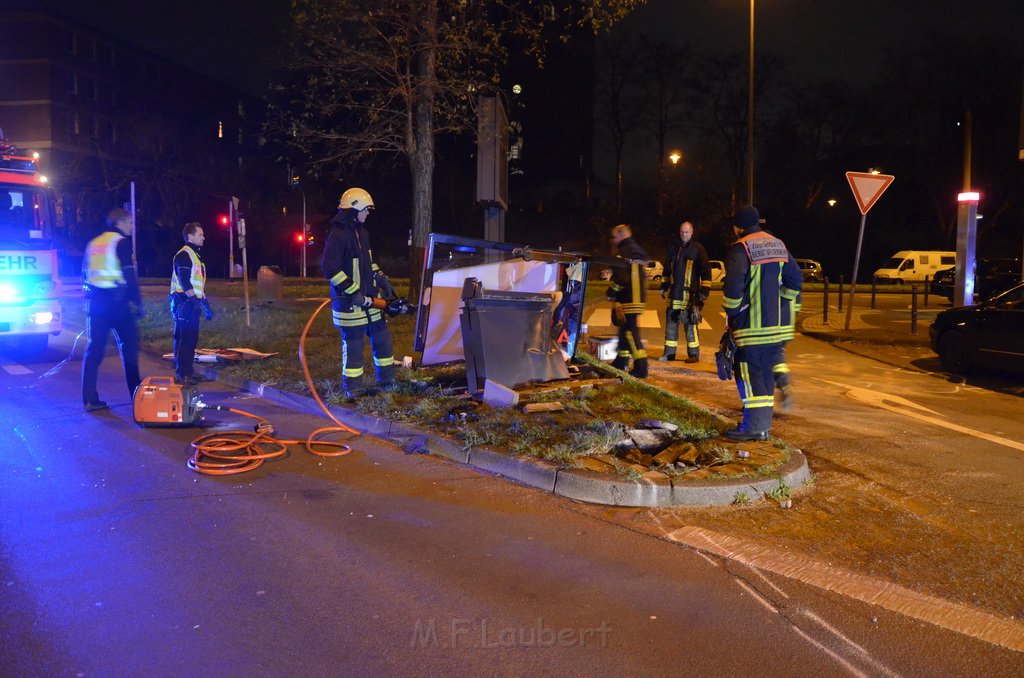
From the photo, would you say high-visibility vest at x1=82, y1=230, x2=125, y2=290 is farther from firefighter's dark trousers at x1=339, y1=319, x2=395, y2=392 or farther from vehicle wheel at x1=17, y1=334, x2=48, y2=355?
vehicle wheel at x1=17, y1=334, x2=48, y2=355

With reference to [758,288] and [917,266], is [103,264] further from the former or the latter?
[917,266]

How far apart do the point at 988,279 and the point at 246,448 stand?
30.4 meters

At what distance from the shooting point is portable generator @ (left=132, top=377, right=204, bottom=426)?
7.37 m

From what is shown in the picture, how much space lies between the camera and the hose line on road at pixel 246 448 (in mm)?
6289

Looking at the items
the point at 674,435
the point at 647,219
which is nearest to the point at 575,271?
the point at 674,435

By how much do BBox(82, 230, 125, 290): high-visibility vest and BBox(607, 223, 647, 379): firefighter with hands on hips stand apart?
527 cm

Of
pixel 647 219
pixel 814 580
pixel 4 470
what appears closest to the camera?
pixel 814 580

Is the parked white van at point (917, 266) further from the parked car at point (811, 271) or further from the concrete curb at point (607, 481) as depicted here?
the concrete curb at point (607, 481)

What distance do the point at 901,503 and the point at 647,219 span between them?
48665 millimetres

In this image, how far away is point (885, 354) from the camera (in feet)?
44.0

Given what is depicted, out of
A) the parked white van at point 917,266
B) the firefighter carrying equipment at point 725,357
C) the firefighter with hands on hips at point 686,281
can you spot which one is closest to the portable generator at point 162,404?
the firefighter carrying equipment at point 725,357

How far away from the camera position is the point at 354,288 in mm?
7902

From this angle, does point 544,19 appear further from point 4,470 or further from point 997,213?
point 997,213
